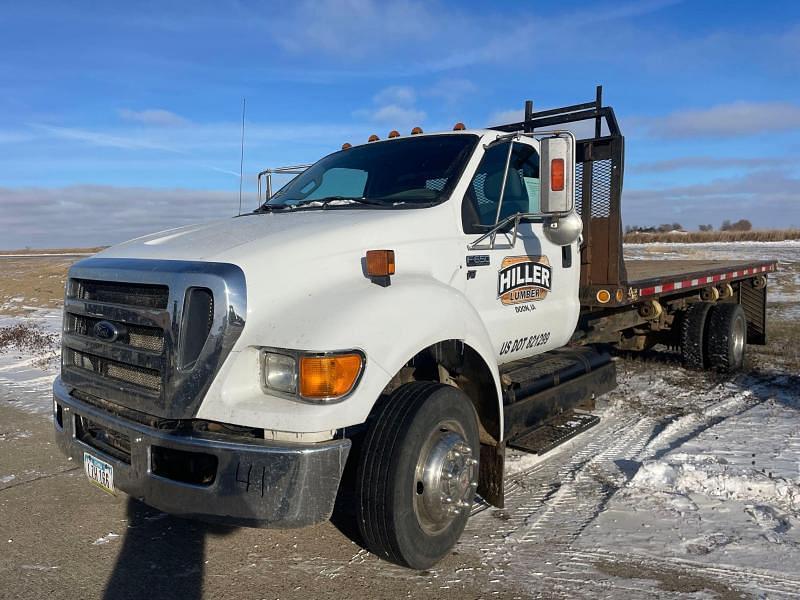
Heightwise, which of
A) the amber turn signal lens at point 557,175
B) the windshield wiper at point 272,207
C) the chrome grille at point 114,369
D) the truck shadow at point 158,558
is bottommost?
the truck shadow at point 158,558

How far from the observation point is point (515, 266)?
4.25 m

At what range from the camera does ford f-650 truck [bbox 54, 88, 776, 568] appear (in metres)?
2.75

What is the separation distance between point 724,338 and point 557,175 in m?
4.87

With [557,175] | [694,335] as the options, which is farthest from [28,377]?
[694,335]

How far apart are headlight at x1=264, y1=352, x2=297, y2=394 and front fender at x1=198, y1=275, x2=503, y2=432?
0.16 feet

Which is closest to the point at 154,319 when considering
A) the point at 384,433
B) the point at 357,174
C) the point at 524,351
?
the point at 384,433

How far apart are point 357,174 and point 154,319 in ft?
6.56

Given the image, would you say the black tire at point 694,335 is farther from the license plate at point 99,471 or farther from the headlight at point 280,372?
the license plate at point 99,471

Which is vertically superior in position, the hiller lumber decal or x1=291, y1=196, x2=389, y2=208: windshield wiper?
x1=291, y1=196, x2=389, y2=208: windshield wiper

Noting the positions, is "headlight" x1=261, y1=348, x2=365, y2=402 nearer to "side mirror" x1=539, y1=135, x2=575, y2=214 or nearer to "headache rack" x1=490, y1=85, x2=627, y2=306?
"side mirror" x1=539, y1=135, x2=575, y2=214

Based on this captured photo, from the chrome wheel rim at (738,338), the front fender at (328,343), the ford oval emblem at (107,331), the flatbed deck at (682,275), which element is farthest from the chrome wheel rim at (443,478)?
the chrome wheel rim at (738,338)

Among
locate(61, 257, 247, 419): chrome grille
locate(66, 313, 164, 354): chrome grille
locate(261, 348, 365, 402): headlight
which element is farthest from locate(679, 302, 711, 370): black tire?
locate(66, 313, 164, 354): chrome grille

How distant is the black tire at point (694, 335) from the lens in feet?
25.1

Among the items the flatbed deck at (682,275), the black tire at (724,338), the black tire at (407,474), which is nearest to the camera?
the black tire at (407,474)
